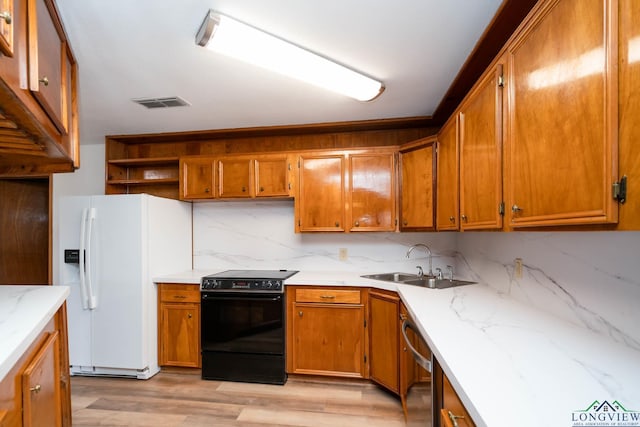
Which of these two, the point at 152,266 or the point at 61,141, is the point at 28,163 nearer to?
the point at 61,141

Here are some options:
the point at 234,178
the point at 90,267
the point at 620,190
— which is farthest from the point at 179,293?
the point at 620,190

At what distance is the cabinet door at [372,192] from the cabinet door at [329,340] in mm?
772

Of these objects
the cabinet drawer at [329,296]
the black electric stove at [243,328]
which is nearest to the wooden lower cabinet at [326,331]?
the cabinet drawer at [329,296]

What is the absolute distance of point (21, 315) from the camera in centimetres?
123

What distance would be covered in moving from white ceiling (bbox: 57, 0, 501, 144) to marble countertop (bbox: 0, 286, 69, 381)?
134 centimetres

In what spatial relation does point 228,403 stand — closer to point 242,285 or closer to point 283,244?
point 242,285

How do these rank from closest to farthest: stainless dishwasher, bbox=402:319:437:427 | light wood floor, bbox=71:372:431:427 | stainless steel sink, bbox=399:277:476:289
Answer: stainless dishwasher, bbox=402:319:437:427, light wood floor, bbox=71:372:431:427, stainless steel sink, bbox=399:277:476:289

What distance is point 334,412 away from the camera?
229 centimetres

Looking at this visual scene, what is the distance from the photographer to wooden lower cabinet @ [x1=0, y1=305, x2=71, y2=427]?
3.09 ft

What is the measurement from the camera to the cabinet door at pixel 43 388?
1040mm

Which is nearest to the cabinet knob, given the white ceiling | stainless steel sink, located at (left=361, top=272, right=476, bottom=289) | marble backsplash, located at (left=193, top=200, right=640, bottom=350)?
the white ceiling

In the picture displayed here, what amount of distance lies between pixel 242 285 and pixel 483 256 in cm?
200

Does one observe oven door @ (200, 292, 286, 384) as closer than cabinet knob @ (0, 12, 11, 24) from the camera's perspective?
No

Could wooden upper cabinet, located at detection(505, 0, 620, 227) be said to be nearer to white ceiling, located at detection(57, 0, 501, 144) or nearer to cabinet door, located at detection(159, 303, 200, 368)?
white ceiling, located at detection(57, 0, 501, 144)
